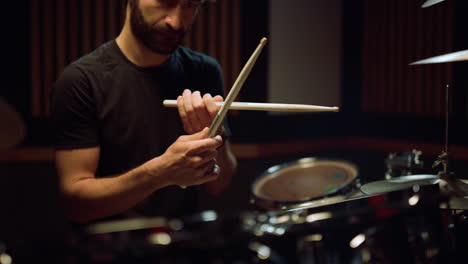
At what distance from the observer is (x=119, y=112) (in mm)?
1574

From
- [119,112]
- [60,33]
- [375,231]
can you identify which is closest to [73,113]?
[119,112]

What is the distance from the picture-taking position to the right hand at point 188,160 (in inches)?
47.5

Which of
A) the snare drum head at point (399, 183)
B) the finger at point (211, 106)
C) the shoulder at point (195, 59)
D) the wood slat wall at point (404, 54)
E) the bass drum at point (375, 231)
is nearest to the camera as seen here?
the bass drum at point (375, 231)

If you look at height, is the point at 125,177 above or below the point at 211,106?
below

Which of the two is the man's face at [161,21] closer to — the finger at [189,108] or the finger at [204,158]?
the finger at [189,108]

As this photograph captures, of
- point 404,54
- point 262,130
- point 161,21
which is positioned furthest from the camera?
point 404,54

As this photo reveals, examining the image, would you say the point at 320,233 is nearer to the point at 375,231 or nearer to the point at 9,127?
the point at 375,231

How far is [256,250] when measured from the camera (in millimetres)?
833

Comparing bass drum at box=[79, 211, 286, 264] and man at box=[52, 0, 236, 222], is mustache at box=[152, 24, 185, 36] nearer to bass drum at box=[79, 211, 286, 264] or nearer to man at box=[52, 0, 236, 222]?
man at box=[52, 0, 236, 222]

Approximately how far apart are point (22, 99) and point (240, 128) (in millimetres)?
1550

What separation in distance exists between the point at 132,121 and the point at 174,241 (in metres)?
0.90

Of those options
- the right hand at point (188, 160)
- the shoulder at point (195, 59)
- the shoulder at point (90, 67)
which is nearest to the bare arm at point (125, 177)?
the right hand at point (188, 160)

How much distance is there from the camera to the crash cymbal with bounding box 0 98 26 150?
3.31ft

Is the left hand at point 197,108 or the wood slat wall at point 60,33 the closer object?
the left hand at point 197,108
